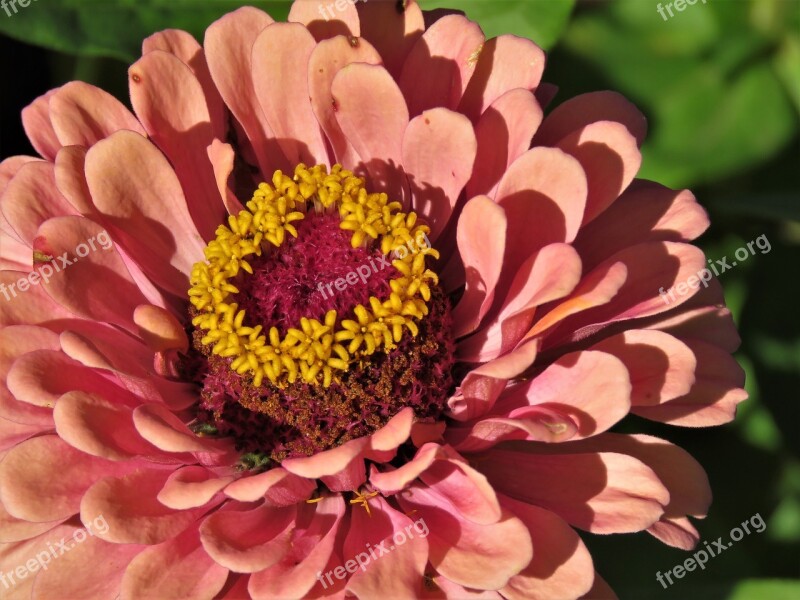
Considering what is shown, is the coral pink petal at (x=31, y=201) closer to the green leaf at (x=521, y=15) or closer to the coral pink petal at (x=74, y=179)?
the coral pink petal at (x=74, y=179)

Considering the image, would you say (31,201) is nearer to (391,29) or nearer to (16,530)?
(16,530)

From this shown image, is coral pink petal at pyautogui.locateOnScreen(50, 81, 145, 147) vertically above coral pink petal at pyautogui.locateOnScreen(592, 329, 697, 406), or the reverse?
coral pink petal at pyautogui.locateOnScreen(50, 81, 145, 147)

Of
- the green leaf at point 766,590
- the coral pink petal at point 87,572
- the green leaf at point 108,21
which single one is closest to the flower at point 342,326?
the coral pink petal at point 87,572

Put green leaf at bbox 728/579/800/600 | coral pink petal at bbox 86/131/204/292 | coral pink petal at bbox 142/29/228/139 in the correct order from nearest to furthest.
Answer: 1. coral pink petal at bbox 86/131/204/292
2. coral pink petal at bbox 142/29/228/139
3. green leaf at bbox 728/579/800/600

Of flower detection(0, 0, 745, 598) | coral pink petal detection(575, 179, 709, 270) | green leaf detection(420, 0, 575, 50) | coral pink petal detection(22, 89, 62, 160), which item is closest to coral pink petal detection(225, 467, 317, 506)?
flower detection(0, 0, 745, 598)

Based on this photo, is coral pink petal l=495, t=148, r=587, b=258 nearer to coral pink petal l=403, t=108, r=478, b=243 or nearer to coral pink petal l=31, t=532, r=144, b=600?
coral pink petal l=403, t=108, r=478, b=243

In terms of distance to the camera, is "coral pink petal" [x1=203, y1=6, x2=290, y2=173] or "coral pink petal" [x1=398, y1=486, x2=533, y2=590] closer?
"coral pink petal" [x1=398, y1=486, x2=533, y2=590]
